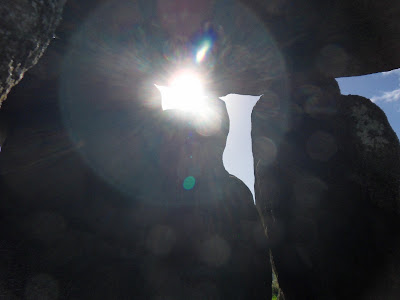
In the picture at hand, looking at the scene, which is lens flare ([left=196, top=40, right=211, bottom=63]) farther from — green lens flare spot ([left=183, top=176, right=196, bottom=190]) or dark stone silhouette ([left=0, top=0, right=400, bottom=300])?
green lens flare spot ([left=183, top=176, right=196, bottom=190])

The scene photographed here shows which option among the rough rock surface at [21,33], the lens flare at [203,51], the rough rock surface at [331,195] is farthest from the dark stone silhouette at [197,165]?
the rough rock surface at [21,33]

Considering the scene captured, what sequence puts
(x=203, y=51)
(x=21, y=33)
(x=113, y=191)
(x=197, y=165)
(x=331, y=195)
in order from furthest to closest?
(x=197, y=165), (x=203, y=51), (x=113, y=191), (x=331, y=195), (x=21, y=33)

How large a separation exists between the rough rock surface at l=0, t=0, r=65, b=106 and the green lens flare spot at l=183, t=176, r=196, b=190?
5821mm

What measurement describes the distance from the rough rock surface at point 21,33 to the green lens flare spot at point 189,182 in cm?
582

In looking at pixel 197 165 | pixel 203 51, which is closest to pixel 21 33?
pixel 203 51

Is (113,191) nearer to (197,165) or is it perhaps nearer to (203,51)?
(197,165)

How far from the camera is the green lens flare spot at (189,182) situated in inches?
301

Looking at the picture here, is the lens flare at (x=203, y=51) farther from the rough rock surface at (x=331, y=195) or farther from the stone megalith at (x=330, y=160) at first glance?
the rough rock surface at (x=331, y=195)

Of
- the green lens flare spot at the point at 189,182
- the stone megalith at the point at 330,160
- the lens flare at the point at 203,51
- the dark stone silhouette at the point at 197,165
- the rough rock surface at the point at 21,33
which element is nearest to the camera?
the rough rock surface at the point at 21,33

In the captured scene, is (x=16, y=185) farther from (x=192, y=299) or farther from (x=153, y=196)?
(x=192, y=299)

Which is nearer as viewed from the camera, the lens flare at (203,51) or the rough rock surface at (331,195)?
the rough rock surface at (331,195)

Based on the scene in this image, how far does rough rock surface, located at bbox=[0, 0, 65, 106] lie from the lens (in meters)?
1.84

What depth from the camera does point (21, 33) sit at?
6.44 feet

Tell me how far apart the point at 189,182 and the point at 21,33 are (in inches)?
246
